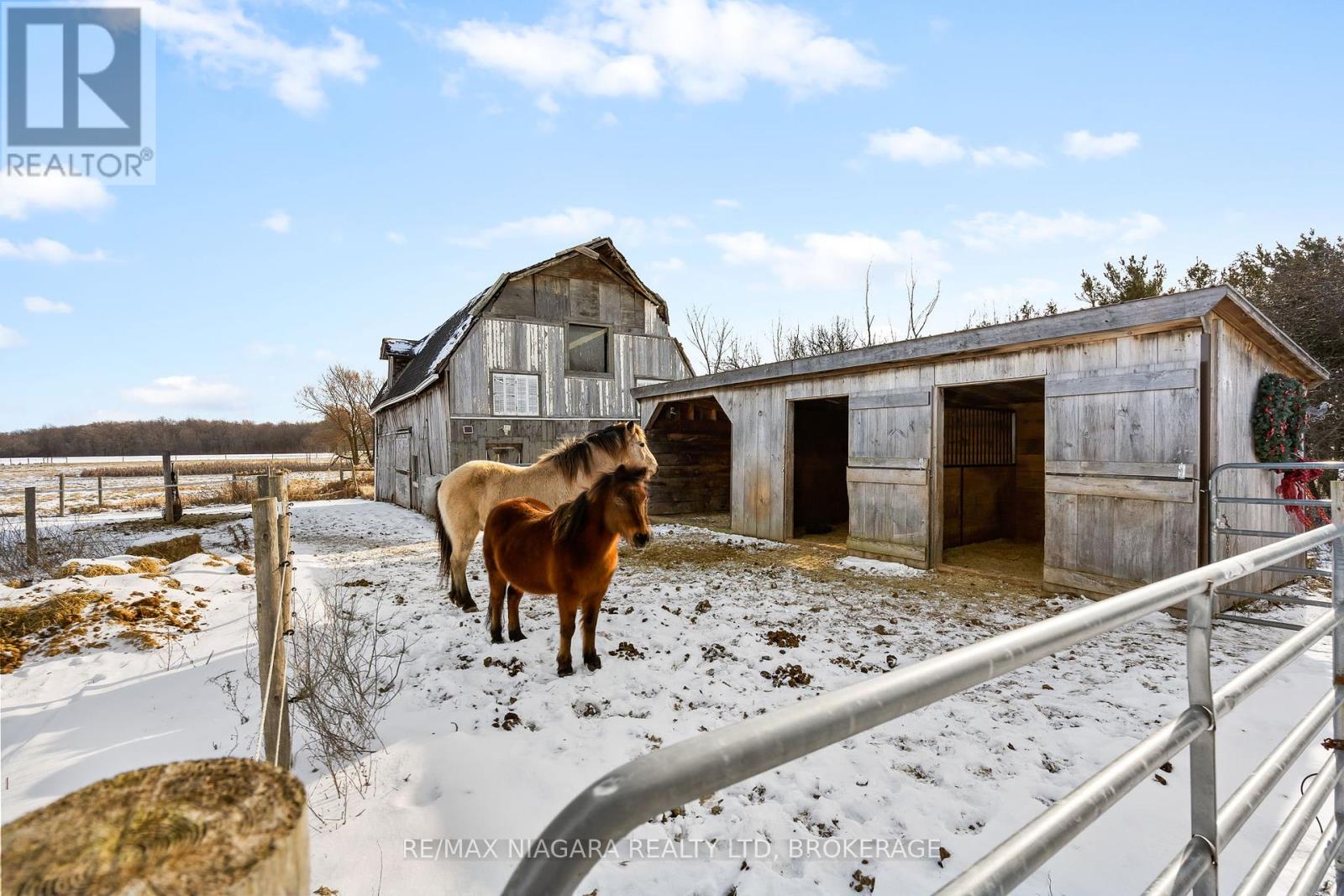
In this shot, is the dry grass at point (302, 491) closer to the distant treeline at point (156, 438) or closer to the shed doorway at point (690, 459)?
the shed doorway at point (690, 459)

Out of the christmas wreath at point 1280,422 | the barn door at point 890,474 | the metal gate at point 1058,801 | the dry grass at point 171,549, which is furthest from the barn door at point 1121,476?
the dry grass at point 171,549

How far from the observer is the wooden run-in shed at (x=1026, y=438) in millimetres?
5559

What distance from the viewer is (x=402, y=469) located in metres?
17.1

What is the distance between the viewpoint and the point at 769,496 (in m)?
10.1

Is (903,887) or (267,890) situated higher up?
(267,890)

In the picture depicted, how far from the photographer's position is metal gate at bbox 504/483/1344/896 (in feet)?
1.65

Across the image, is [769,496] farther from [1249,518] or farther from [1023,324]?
[1249,518]

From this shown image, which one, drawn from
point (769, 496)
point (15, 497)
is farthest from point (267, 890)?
point (15, 497)

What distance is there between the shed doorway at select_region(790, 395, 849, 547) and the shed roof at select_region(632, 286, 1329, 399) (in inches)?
98.9

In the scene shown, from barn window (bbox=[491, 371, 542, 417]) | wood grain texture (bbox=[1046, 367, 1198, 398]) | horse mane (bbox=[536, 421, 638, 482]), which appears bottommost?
horse mane (bbox=[536, 421, 638, 482])

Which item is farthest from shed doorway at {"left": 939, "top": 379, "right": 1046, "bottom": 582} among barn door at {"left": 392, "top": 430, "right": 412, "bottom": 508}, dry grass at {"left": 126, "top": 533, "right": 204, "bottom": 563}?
barn door at {"left": 392, "top": 430, "right": 412, "bottom": 508}

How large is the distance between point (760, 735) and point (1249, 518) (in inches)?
336

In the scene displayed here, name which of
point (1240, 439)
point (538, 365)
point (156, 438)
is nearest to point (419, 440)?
point (538, 365)

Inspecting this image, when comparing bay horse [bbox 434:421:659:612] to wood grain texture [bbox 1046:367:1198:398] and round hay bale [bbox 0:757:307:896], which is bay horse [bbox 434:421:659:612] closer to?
wood grain texture [bbox 1046:367:1198:398]
